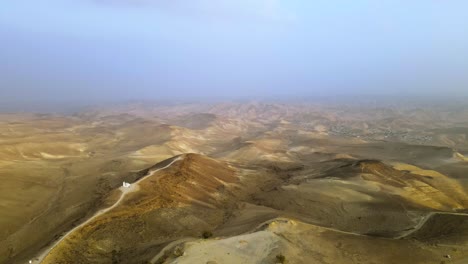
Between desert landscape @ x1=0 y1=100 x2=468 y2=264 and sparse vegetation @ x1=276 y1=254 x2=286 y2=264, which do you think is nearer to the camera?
sparse vegetation @ x1=276 y1=254 x2=286 y2=264

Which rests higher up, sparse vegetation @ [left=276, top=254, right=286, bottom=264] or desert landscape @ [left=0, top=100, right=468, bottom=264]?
sparse vegetation @ [left=276, top=254, right=286, bottom=264]

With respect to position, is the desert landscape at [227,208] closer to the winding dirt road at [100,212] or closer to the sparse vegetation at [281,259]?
the winding dirt road at [100,212]

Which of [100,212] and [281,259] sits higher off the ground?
[281,259]

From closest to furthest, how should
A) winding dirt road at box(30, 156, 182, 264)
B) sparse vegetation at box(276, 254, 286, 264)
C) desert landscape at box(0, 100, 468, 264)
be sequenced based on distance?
1. sparse vegetation at box(276, 254, 286, 264)
2. winding dirt road at box(30, 156, 182, 264)
3. desert landscape at box(0, 100, 468, 264)

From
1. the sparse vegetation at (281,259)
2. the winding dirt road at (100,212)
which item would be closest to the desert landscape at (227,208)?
the winding dirt road at (100,212)

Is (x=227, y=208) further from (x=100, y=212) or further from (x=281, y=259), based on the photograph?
(x=281, y=259)

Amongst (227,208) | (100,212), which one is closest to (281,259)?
(227,208)

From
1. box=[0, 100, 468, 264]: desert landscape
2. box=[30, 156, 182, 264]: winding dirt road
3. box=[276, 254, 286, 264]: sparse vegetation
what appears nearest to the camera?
box=[276, 254, 286, 264]: sparse vegetation

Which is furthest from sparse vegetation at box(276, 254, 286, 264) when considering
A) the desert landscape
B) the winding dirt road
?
the winding dirt road

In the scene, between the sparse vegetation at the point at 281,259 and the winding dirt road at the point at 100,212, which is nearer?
the sparse vegetation at the point at 281,259

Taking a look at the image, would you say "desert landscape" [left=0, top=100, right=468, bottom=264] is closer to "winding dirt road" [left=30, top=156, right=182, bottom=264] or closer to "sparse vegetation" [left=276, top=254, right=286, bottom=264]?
"winding dirt road" [left=30, top=156, right=182, bottom=264]

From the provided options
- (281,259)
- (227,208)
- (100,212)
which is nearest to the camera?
(281,259)

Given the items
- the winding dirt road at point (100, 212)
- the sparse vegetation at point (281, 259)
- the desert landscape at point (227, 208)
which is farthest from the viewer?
the desert landscape at point (227, 208)
